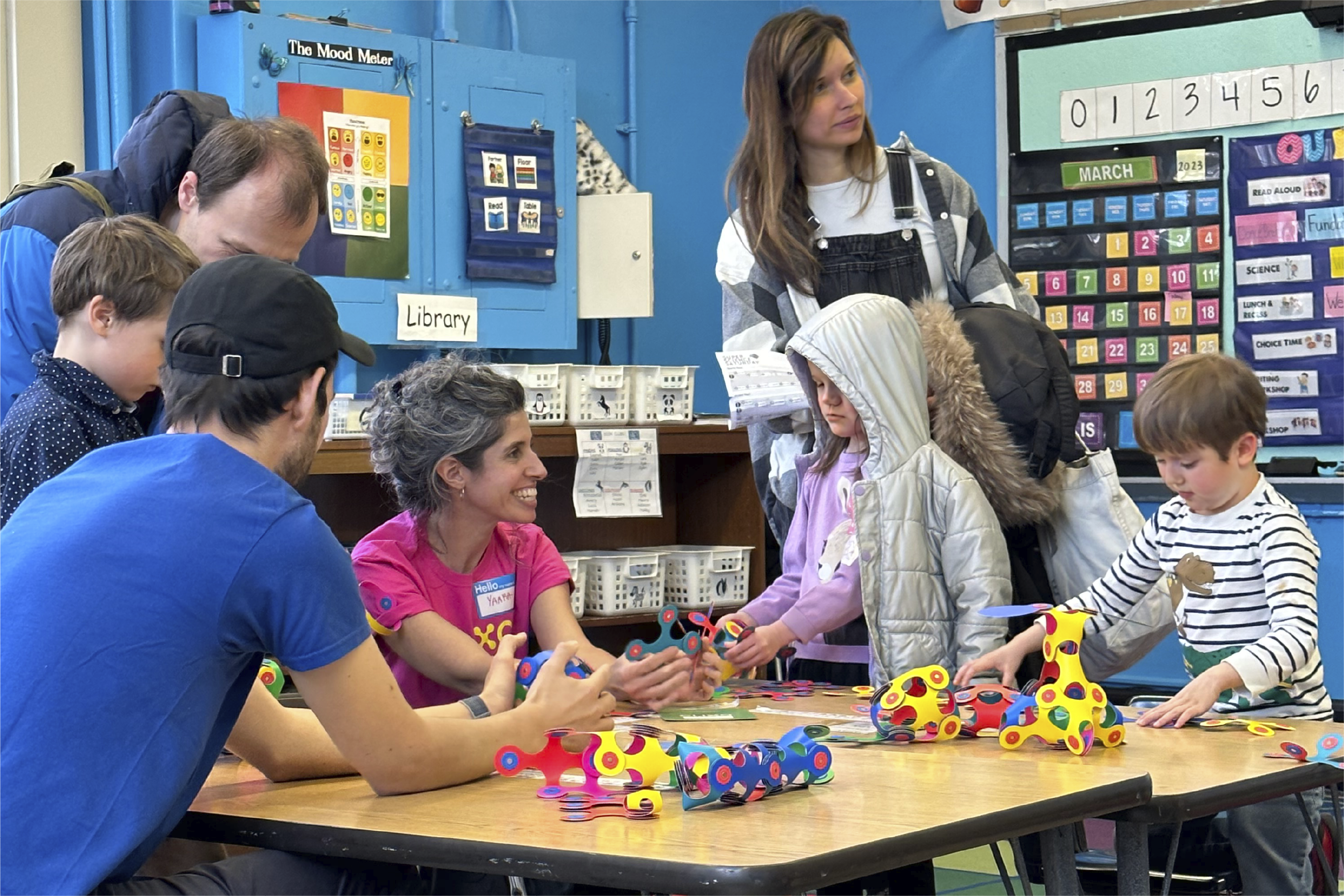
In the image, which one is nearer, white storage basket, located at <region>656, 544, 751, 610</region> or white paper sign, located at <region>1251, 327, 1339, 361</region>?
white storage basket, located at <region>656, 544, 751, 610</region>

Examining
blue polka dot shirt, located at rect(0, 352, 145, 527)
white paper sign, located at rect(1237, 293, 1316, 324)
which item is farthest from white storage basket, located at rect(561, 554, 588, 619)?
blue polka dot shirt, located at rect(0, 352, 145, 527)

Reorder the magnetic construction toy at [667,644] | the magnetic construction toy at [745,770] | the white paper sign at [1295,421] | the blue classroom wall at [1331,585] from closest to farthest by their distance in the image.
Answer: the magnetic construction toy at [745,770] → the magnetic construction toy at [667,644] → the blue classroom wall at [1331,585] → the white paper sign at [1295,421]

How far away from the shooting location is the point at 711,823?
152 cm

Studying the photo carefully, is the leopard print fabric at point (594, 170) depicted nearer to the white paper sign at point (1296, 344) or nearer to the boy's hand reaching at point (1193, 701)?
the white paper sign at point (1296, 344)

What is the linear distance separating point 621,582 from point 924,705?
2.61m

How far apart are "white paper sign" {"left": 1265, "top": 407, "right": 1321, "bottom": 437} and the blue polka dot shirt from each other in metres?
3.91

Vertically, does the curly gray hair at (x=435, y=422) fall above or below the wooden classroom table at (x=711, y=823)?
above

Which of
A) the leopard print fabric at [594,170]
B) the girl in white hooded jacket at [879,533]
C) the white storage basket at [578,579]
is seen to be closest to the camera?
the girl in white hooded jacket at [879,533]

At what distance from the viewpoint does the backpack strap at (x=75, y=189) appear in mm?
2432

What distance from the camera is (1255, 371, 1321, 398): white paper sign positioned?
Answer: 5059mm

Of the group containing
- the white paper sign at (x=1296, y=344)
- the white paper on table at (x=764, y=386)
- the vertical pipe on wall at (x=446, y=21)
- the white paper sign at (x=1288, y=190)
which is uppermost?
the vertical pipe on wall at (x=446, y=21)

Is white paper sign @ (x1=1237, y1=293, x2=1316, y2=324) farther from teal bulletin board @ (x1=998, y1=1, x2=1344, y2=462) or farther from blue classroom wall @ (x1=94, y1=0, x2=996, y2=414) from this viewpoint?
blue classroom wall @ (x1=94, y1=0, x2=996, y2=414)

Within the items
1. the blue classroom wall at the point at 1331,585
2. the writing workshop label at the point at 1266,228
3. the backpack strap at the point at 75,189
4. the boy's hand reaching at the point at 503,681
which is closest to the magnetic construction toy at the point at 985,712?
the boy's hand reaching at the point at 503,681

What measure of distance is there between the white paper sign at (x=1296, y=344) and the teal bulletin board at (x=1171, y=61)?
0.10 meters
